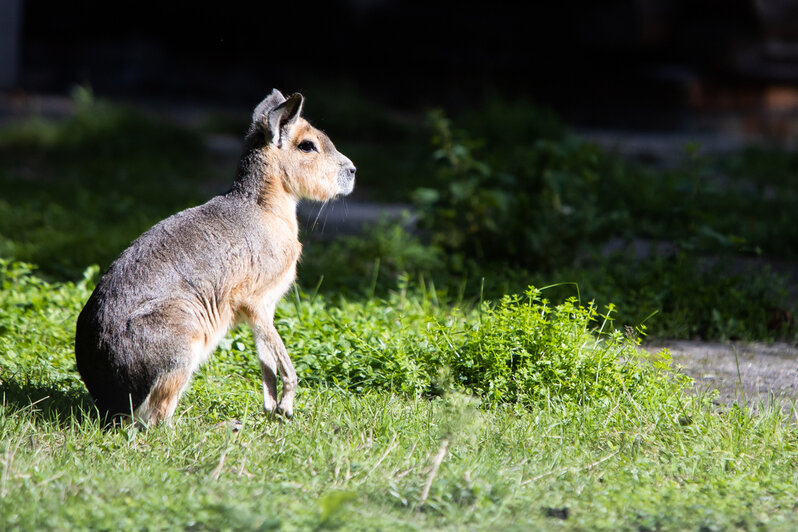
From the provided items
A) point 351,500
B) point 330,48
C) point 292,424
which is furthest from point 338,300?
point 330,48

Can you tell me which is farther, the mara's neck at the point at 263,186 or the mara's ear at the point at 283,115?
the mara's neck at the point at 263,186

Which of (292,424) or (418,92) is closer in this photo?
(292,424)

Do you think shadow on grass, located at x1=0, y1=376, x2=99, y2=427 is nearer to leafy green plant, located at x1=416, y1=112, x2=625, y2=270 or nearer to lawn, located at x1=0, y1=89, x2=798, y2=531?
lawn, located at x1=0, y1=89, x2=798, y2=531

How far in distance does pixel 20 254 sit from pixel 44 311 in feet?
4.29

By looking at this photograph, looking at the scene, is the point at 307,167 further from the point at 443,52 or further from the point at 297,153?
the point at 443,52

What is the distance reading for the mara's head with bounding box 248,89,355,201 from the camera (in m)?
3.94

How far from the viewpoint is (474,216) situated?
5.98m

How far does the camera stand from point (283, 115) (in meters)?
3.87

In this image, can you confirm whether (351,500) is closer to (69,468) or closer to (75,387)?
(69,468)

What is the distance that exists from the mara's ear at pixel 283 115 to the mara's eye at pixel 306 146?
99 mm

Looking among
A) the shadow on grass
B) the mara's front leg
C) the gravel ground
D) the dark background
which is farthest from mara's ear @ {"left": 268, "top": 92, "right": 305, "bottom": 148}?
the dark background

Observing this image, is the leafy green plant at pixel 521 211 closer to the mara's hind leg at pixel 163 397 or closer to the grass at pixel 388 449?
the grass at pixel 388 449

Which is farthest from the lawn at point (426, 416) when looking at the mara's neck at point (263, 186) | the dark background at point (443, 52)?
the dark background at point (443, 52)

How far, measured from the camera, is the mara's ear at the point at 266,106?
13.1 feet
